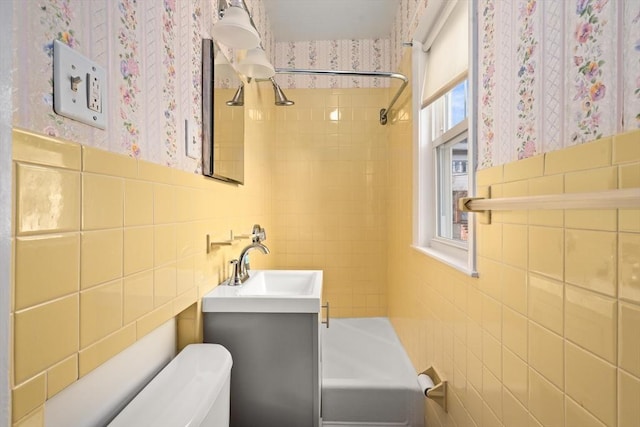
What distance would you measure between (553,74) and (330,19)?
7.03ft

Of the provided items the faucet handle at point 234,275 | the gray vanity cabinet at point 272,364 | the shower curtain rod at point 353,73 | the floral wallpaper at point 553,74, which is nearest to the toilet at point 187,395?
the gray vanity cabinet at point 272,364

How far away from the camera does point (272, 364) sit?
46.8 inches

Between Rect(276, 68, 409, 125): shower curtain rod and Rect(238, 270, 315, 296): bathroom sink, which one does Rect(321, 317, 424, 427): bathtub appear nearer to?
Rect(238, 270, 315, 296): bathroom sink

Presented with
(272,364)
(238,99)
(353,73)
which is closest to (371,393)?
(272,364)

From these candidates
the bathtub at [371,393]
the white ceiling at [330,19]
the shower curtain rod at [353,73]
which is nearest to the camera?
the bathtub at [371,393]

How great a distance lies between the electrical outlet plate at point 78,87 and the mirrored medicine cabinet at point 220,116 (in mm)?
568

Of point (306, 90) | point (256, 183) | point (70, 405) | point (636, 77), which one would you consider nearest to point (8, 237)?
point (70, 405)

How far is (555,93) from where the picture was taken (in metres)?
0.68

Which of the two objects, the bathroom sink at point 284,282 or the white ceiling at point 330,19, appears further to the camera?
the white ceiling at point 330,19

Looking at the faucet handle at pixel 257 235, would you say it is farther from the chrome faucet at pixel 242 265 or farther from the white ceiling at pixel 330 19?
the white ceiling at pixel 330 19

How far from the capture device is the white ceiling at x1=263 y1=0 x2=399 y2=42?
2234 mm

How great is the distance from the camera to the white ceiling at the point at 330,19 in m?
2.23

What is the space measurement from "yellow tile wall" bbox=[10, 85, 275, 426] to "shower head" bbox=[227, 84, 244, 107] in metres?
0.57

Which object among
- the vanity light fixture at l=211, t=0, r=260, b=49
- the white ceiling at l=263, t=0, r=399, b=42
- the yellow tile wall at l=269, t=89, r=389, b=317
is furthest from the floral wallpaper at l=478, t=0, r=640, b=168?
the yellow tile wall at l=269, t=89, r=389, b=317
